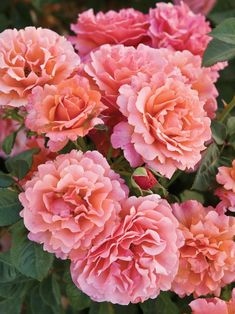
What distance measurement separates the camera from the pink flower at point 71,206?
75 cm

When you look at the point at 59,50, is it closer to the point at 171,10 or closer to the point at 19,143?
the point at 171,10

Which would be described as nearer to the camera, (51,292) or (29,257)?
(29,257)

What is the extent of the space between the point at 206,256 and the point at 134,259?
110mm

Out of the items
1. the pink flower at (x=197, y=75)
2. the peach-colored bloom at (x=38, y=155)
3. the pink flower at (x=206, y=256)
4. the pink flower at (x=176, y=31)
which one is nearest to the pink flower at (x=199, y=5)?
the pink flower at (x=176, y=31)

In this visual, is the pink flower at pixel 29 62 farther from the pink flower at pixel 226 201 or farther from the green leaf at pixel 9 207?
the pink flower at pixel 226 201

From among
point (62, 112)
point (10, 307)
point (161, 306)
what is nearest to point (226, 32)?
point (62, 112)

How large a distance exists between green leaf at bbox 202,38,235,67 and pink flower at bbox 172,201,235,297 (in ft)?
0.66

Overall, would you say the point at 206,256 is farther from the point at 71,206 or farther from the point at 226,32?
the point at 226,32

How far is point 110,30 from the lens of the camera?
101 cm

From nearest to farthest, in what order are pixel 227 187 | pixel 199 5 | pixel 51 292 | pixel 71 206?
pixel 71 206 < pixel 227 187 < pixel 51 292 < pixel 199 5

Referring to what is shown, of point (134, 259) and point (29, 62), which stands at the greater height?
point (29, 62)

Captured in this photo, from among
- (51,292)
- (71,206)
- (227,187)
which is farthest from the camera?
(51,292)

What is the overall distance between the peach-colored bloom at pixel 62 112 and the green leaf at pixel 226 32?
19cm

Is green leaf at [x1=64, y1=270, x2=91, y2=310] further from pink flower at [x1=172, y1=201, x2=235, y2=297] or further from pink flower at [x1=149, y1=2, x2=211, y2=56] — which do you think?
pink flower at [x1=149, y1=2, x2=211, y2=56]
